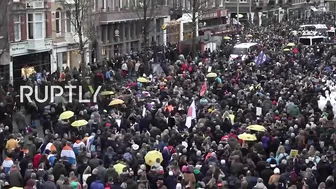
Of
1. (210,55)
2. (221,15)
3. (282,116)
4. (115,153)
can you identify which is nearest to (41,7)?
(210,55)

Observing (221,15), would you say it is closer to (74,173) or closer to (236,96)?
(236,96)

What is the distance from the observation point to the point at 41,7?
47562 mm

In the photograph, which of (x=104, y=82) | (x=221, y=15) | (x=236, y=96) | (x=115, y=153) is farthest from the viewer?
(x=221, y=15)

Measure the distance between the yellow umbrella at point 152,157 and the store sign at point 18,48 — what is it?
24.9 meters

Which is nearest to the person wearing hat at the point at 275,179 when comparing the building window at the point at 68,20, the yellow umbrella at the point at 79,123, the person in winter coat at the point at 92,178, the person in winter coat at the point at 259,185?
the person in winter coat at the point at 259,185

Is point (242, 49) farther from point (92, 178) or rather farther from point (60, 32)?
point (92, 178)

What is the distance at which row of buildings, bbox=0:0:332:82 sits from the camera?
144 ft

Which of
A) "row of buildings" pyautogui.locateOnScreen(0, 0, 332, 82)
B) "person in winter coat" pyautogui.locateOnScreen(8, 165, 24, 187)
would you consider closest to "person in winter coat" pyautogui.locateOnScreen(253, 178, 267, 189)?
"person in winter coat" pyautogui.locateOnScreen(8, 165, 24, 187)

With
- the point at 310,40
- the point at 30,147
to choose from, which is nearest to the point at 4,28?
the point at 30,147

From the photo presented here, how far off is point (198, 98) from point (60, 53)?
2104 cm

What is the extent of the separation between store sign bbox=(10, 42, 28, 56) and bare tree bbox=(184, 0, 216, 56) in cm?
1214

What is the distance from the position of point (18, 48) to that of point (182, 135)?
23.5 m

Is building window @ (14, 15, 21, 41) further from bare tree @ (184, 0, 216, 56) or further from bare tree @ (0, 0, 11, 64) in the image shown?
bare tree @ (184, 0, 216, 56)

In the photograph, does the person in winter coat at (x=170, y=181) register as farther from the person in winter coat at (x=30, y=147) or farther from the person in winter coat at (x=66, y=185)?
the person in winter coat at (x=30, y=147)
